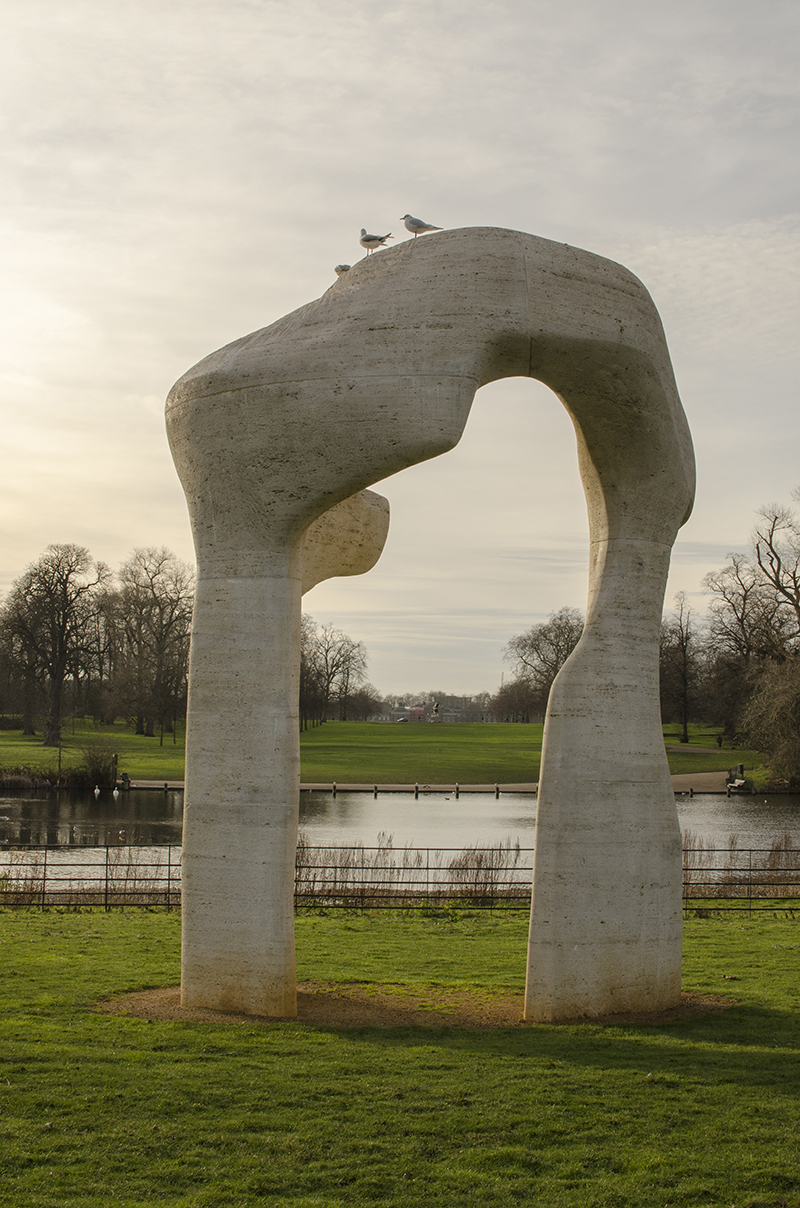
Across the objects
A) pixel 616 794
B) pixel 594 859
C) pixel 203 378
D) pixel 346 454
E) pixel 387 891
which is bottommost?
pixel 387 891

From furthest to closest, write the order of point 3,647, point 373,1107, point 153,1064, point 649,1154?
point 3,647, point 153,1064, point 373,1107, point 649,1154

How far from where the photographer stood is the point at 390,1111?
7.09m

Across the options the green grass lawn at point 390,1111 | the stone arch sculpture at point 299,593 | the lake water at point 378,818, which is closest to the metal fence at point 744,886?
the stone arch sculpture at point 299,593

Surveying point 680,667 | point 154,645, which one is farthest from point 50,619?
point 680,667

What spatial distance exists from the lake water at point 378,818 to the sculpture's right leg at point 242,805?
17473 millimetres

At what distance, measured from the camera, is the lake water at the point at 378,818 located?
99.0 feet

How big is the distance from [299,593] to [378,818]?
27355mm

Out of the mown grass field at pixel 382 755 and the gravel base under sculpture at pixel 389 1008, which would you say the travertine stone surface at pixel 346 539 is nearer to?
the gravel base under sculpture at pixel 389 1008

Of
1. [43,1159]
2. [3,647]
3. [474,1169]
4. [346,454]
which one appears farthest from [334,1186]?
[3,647]

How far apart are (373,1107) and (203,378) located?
279 inches

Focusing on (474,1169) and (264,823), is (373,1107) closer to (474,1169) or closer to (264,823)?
(474,1169)

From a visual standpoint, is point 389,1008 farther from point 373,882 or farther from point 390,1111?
point 373,882

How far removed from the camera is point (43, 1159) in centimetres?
612

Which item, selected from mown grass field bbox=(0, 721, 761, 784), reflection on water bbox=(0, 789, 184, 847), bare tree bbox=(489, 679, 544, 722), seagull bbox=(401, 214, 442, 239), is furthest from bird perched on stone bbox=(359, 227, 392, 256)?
bare tree bbox=(489, 679, 544, 722)
